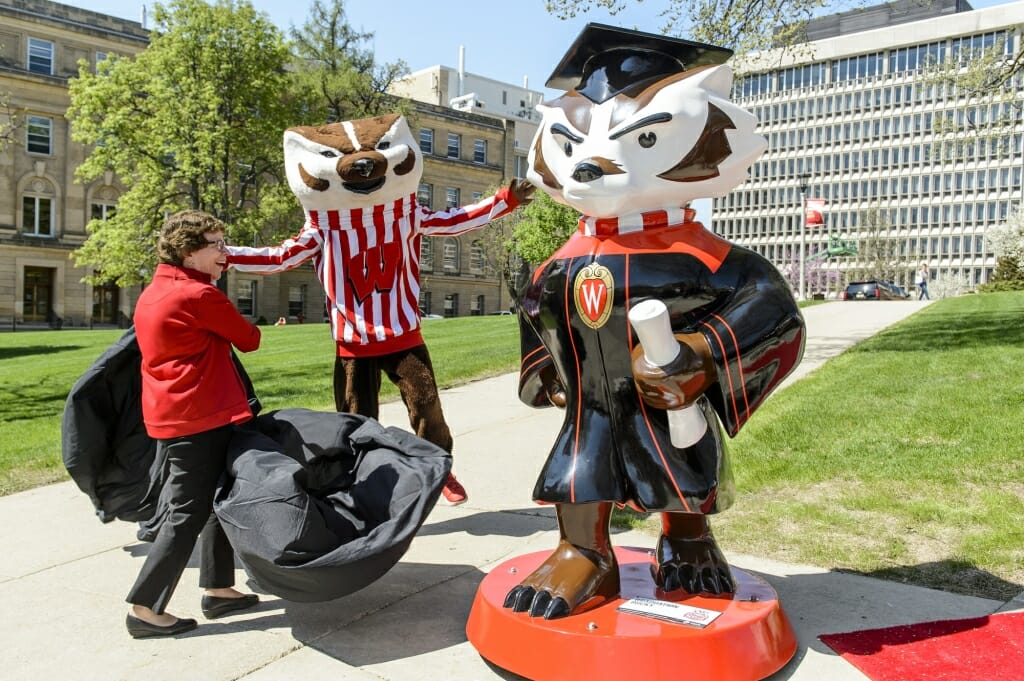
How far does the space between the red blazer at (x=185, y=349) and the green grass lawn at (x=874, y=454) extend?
2303mm

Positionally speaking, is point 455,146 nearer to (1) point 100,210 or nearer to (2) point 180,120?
(1) point 100,210

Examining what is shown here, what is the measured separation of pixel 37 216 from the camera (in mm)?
32875

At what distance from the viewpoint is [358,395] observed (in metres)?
4.43

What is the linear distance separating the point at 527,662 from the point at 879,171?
74641mm

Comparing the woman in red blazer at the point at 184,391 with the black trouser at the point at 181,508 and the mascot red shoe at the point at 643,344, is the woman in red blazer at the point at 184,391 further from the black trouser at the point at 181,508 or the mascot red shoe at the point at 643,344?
the mascot red shoe at the point at 643,344

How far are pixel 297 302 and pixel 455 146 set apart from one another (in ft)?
44.9

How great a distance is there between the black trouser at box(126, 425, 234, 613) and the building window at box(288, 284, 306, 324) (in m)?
37.4

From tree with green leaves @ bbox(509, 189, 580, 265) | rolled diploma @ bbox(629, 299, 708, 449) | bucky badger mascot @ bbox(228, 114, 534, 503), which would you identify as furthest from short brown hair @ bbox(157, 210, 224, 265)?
tree with green leaves @ bbox(509, 189, 580, 265)

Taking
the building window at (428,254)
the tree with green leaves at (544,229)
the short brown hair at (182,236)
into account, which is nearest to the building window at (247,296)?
the building window at (428,254)

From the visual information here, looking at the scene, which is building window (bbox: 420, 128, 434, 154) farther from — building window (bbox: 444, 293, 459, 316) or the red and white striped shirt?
the red and white striped shirt

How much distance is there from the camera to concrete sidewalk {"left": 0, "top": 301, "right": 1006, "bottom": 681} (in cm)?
269

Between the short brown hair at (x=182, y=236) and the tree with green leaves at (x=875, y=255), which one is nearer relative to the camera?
the short brown hair at (x=182, y=236)

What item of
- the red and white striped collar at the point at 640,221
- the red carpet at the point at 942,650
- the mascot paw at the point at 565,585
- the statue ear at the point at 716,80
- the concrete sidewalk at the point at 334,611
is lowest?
the concrete sidewalk at the point at 334,611

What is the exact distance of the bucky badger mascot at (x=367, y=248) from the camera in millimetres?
4203
